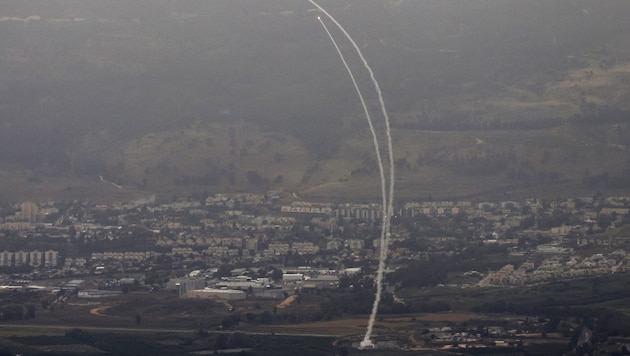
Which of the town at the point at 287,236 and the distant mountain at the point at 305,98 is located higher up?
the distant mountain at the point at 305,98

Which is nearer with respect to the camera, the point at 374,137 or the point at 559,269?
the point at 559,269

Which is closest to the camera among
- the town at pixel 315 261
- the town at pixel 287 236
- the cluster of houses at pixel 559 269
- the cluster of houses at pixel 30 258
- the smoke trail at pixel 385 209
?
the smoke trail at pixel 385 209

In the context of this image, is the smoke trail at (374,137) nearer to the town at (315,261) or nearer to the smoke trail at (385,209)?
the smoke trail at (385,209)

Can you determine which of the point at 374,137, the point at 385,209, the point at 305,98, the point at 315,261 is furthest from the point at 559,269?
the point at 305,98

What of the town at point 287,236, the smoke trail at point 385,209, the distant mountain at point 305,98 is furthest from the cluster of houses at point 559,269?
the distant mountain at point 305,98

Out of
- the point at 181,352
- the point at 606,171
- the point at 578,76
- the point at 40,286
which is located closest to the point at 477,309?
the point at 181,352

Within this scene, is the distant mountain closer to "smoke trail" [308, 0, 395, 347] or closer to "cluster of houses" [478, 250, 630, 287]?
"smoke trail" [308, 0, 395, 347]

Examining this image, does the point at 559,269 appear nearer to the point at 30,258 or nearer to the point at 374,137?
the point at 30,258

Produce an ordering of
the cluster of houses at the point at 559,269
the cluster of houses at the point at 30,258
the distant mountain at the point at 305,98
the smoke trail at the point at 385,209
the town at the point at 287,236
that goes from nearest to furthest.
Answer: the smoke trail at the point at 385,209, the cluster of houses at the point at 559,269, the town at the point at 287,236, the cluster of houses at the point at 30,258, the distant mountain at the point at 305,98

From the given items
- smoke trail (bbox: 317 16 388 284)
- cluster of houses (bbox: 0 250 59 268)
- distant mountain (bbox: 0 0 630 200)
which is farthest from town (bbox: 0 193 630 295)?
distant mountain (bbox: 0 0 630 200)
